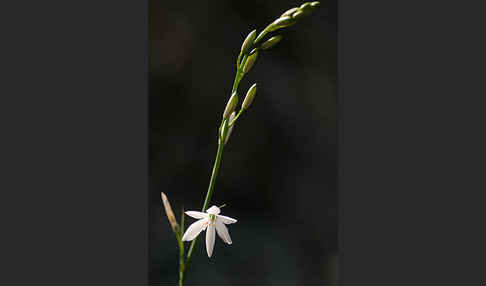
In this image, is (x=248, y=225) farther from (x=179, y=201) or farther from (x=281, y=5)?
(x=281, y=5)

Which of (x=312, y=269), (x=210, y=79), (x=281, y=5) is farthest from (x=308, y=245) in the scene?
(x=281, y=5)

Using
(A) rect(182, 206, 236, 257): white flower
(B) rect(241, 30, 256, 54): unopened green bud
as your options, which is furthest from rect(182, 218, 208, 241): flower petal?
(B) rect(241, 30, 256, 54): unopened green bud

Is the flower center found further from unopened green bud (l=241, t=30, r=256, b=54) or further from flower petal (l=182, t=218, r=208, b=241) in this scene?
unopened green bud (l=241, t=30, r=256, b=54)

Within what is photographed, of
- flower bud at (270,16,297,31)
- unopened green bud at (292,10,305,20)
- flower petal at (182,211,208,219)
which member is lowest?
flower petal at (182,211,208,219)

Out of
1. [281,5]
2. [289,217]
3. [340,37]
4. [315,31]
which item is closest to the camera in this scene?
[340,37]

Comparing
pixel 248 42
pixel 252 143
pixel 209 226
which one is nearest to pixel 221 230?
pixel 209 226

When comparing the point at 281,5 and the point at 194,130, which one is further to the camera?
the point at 194,130

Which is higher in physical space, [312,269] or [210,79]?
[210,79]

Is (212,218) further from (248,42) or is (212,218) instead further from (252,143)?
(252,143)
